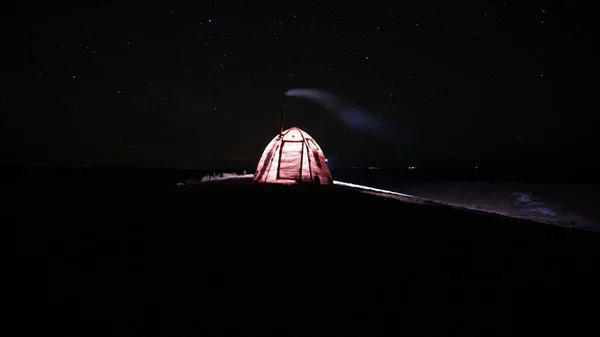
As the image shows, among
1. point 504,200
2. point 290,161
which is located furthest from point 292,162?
point 504,200

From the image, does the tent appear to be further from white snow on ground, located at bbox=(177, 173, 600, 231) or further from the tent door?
white snow on ground, located at bbox=(177, 173, 600, 231)

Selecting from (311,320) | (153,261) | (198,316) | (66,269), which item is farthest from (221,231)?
(311,320)

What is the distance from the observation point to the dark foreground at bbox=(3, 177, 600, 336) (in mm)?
3633

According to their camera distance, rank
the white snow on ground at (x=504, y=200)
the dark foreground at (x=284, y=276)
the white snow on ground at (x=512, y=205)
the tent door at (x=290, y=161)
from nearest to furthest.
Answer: the dark foreground at (x=284, y=276)
the tent door at (x=290, y=161)
the white snow on ground at (x=512, y=205)
the white snow on ground at (x=504, y=200)

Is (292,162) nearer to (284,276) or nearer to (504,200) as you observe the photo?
(284,276)

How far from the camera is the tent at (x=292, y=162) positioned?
48.4 feet

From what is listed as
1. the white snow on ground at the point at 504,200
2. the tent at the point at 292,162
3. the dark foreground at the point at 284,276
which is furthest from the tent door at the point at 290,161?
the dark foreground at the point at 284,276

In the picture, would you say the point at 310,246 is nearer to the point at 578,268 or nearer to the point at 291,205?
the point at 291,205

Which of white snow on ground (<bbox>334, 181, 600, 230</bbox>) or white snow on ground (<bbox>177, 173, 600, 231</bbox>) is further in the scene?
white snow on ground (<bbox>177, 173, 600, 231</bbox>)

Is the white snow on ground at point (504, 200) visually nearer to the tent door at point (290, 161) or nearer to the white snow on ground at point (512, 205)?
the white snow on ground at point (512, 205)

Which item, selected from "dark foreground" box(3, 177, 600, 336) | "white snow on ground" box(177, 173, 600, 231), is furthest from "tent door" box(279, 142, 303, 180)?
"dark foreground" box(3, 177, 600, 336)

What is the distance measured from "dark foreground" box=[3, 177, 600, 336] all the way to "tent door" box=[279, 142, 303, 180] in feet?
21.1

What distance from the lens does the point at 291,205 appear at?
368 inches

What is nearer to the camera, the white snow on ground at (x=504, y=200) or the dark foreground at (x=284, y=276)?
the dark foreground at (x=284, y=276)
